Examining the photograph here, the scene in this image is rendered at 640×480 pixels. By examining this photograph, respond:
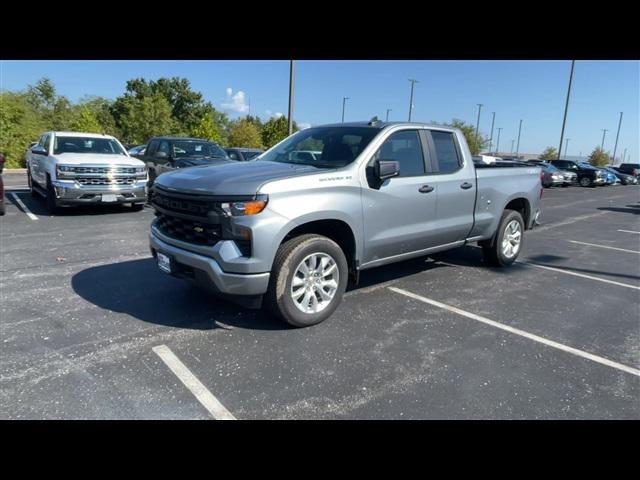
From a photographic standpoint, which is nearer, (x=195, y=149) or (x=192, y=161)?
(x=192, y=161)

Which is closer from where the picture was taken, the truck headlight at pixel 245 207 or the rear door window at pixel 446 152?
the truck headlight at pixel 245 207

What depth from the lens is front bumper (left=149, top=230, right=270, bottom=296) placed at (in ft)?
11.6

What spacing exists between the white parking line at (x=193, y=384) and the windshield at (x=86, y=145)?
827cm

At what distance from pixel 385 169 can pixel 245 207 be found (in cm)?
145

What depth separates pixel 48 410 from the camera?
266 cm

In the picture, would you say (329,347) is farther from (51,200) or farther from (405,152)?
(51,200)

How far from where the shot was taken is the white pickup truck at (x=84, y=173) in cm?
894

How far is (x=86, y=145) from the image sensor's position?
1027 centimetres

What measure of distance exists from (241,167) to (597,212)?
14.6 meters

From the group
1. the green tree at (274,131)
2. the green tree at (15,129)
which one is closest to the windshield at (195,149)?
the green tree at (15,129)

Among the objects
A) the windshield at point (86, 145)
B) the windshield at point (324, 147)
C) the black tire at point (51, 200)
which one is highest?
the windshield at point (324, 147)

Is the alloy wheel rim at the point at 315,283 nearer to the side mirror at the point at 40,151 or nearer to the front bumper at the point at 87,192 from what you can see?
the front bumper at the point at 87,192

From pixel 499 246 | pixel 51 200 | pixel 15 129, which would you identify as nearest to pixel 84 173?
pixel 51 200
